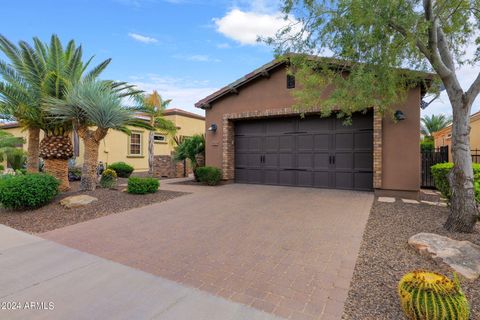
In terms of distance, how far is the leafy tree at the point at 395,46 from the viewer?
4449 millimetres

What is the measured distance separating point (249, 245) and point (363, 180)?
21.5 ft

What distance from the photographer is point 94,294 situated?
2.86 meters

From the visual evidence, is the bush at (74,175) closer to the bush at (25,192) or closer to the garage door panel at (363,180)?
the bush at (25,192)

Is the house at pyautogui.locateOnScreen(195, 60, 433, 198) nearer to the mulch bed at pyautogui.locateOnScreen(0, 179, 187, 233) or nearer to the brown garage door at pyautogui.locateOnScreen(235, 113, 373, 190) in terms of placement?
the brown garage door at pyautogui.locateOnScreen(235, 113, 373, 190)

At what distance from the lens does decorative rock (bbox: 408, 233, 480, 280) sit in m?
3.17

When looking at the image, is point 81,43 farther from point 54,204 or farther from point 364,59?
point 364,59

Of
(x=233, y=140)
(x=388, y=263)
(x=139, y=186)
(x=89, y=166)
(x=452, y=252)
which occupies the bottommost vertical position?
(x=388, y=263)

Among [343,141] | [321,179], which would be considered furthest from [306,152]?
[343,141]

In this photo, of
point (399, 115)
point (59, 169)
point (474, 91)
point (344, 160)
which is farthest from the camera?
point (344, 160)

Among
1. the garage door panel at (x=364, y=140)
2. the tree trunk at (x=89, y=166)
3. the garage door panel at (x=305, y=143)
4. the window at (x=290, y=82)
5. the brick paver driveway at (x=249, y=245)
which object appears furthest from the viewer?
the garage door panel at (x=305, y=143)

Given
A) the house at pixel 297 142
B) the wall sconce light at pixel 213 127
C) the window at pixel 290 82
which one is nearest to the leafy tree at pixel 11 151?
the house at pixel 297 142

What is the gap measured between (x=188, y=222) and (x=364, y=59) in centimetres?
493

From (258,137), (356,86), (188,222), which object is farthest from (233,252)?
(258,137)

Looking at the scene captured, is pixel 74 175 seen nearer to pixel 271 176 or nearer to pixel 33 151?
pixel 33 151
